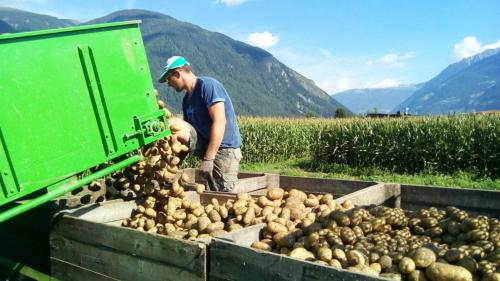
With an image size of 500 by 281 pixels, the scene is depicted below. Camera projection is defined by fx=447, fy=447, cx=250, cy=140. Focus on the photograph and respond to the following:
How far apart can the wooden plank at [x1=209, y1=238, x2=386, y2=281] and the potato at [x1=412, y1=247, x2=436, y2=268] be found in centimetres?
74

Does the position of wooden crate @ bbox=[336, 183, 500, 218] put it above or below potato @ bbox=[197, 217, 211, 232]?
below

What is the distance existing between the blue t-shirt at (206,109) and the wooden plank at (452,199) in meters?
2.08

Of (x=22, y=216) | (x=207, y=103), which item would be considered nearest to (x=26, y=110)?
(x=22, y=216)

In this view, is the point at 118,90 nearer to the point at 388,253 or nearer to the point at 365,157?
the point at 388,253

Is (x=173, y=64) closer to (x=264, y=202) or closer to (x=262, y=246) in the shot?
(x=264, y=202)

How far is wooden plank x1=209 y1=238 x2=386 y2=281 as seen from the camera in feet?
7.47

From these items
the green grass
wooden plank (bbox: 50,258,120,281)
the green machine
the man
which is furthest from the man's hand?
the green grass

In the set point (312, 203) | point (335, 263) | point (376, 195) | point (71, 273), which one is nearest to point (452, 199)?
point (376, 195)

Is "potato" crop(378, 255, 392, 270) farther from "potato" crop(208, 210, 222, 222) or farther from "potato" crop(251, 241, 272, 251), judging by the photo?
"potato" crop(208, 210, 222, 222)

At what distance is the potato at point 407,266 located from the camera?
8.77ft

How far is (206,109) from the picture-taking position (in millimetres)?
5270

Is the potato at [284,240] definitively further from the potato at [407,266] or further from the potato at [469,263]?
the potato at [469,263]

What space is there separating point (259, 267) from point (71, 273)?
6.13 ft

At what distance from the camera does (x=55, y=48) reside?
326cm
